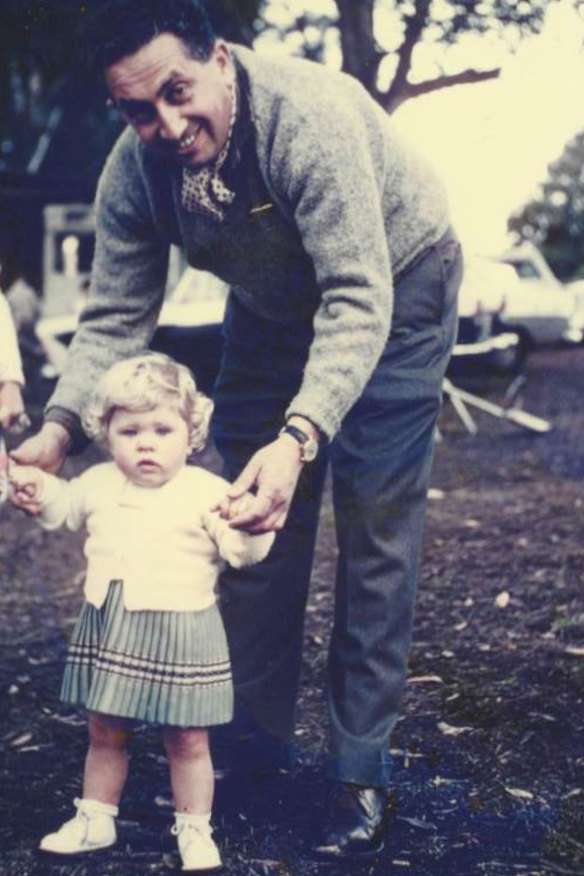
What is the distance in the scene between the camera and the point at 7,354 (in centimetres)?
348

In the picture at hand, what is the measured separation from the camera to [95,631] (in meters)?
2.66

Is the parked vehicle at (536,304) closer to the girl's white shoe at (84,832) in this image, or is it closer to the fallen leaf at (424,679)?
the fallen leaf at (424,679)

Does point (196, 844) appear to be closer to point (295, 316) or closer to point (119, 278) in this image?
point (295, 316)

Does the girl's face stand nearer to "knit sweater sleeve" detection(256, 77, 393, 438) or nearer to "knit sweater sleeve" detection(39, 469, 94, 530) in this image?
"knit sweater sleeve" detection(39, 469, 94, 530)

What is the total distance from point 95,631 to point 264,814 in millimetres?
665

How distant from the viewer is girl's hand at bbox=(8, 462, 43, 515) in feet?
8.56

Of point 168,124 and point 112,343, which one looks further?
point 112,343

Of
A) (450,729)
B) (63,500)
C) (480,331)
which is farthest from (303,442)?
(480,331)

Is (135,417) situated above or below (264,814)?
above

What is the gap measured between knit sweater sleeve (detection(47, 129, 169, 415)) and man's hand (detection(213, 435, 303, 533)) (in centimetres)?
64

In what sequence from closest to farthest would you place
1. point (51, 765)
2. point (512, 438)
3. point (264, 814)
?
1. point (264, 814)
2. point (51, 765)
3. point (512, 438)

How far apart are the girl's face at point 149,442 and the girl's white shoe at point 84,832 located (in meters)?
0.70

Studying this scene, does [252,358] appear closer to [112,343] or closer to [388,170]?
[112,343]

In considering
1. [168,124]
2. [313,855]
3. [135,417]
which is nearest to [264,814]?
[313,855]
